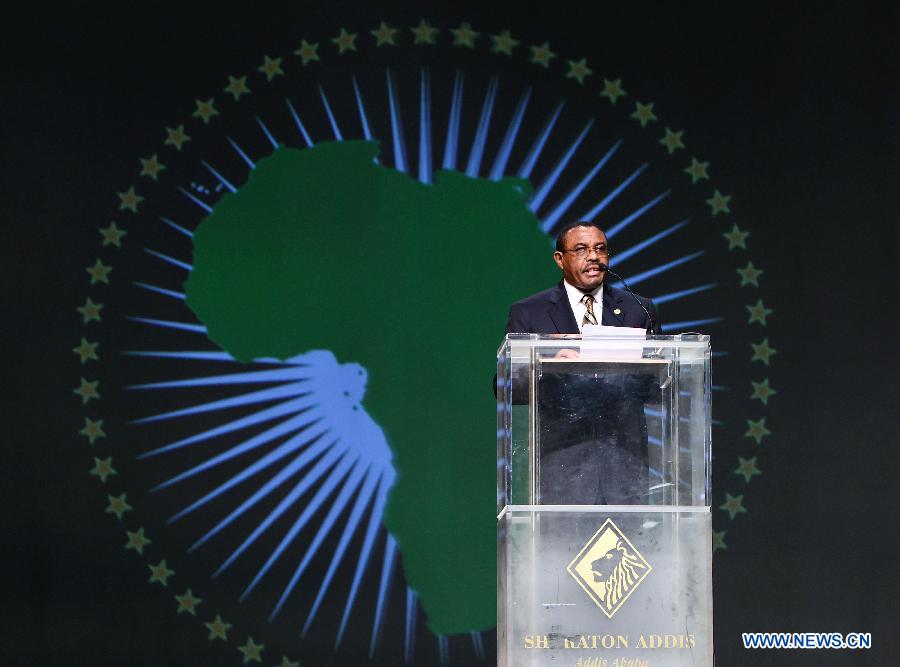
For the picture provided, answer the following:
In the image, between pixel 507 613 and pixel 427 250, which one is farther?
pixel 427 250

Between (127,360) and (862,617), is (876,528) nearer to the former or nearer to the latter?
(862,617)

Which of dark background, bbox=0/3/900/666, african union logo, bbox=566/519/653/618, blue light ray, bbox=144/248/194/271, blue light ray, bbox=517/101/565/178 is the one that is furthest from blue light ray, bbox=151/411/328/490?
african union logo, bbox=566/519/653/618

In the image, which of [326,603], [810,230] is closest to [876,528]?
[810,230]

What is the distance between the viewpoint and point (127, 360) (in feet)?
17.3

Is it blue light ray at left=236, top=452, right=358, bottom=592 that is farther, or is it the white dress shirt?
blue light ray at left=236, top=452, right=358, bottom=592

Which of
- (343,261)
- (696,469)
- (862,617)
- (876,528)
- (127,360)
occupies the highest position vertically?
(343,261)

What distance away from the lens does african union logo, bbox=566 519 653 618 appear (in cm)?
288

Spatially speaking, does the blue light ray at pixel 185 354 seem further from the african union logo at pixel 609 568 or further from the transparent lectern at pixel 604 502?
the african union logo at pixel 609 568

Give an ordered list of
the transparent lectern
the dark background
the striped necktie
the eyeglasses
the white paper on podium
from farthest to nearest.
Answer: the dark background → the eyeglasses → the striped necktie → the white paper on podium → the transparent lectern

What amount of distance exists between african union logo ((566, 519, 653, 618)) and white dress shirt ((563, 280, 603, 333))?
1070 mm

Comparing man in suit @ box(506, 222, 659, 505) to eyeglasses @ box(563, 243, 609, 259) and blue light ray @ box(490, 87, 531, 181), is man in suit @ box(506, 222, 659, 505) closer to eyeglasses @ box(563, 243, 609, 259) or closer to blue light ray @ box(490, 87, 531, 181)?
eyeglasses @ box(563, 243, 609, 259)

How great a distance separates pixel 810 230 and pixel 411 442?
73.8 inches

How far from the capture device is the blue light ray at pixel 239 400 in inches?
207

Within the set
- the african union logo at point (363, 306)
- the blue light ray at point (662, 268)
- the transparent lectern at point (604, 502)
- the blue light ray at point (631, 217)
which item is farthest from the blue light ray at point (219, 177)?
the transparent lectern at point (604, 502)
